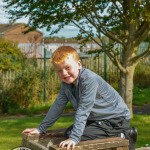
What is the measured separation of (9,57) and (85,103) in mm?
11801

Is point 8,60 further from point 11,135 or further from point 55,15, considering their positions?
point 11,135

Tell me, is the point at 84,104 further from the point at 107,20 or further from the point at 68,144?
the point at 107,20

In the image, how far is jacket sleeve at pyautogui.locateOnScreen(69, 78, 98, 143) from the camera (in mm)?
3391

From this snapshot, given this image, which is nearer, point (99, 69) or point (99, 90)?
point (99, 90)

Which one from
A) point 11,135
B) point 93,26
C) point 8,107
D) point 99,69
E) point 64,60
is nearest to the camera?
point 64,60

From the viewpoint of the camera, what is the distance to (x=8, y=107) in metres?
14.0

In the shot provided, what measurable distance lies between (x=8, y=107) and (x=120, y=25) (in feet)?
17.9

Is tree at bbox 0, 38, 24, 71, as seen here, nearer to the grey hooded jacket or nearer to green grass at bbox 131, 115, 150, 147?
green grass at bbox 131, 115, 150, 147

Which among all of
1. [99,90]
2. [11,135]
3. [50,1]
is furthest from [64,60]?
[50,1]

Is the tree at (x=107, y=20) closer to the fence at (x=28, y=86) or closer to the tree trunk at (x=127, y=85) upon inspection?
the tree trunk at (x=127, y=85)

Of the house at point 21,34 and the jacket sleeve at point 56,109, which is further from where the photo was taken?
the house at point 21,34

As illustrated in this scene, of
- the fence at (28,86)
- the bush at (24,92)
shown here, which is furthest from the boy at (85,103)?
the fence at (28,86)

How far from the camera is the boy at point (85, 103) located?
3.46 meters

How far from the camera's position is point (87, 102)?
349cm
